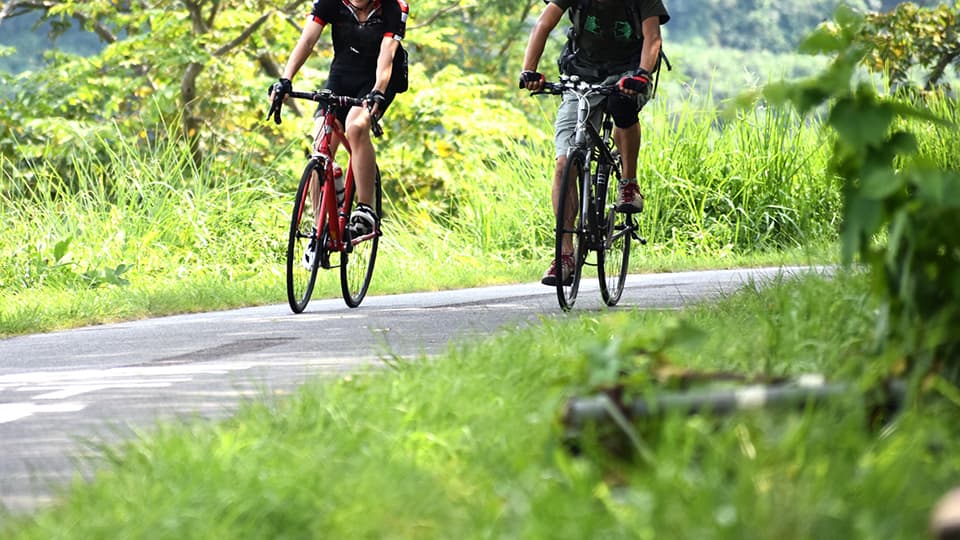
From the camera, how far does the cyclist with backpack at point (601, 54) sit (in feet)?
29.5

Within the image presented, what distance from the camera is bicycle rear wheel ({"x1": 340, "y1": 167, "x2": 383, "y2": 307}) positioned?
33.2 ft

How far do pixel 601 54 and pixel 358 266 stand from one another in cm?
228

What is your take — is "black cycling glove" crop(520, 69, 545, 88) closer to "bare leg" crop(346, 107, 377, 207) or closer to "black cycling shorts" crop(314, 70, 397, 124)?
"bare leg" crop(346, 107, 377, 207)

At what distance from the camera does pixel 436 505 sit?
11.9 ft

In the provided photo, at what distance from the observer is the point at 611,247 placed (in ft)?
31.9

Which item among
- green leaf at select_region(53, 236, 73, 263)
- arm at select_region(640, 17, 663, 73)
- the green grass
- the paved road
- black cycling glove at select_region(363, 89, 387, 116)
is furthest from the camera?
green leaf at select_region(53, 236, 73, 263)

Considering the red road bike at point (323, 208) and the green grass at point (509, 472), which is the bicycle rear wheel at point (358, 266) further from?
the green grass at point (509, 472)

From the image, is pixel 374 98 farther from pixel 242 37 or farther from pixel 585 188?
pixel 242 37

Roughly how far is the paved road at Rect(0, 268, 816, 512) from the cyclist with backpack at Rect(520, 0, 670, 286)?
1.04 meters

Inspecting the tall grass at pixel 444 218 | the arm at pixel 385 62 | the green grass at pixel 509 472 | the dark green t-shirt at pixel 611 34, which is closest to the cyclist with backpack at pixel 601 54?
the dark green t-shirt at pixel 611 34

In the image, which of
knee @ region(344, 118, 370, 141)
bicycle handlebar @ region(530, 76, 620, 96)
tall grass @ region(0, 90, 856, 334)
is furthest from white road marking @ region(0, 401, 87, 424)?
tall grass @ region(0, 90, 856, 334)

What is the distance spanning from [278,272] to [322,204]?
523 cm

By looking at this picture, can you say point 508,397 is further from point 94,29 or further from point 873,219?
point 94,29

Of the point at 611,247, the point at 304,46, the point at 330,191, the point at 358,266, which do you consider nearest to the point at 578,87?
the point at 611,247
